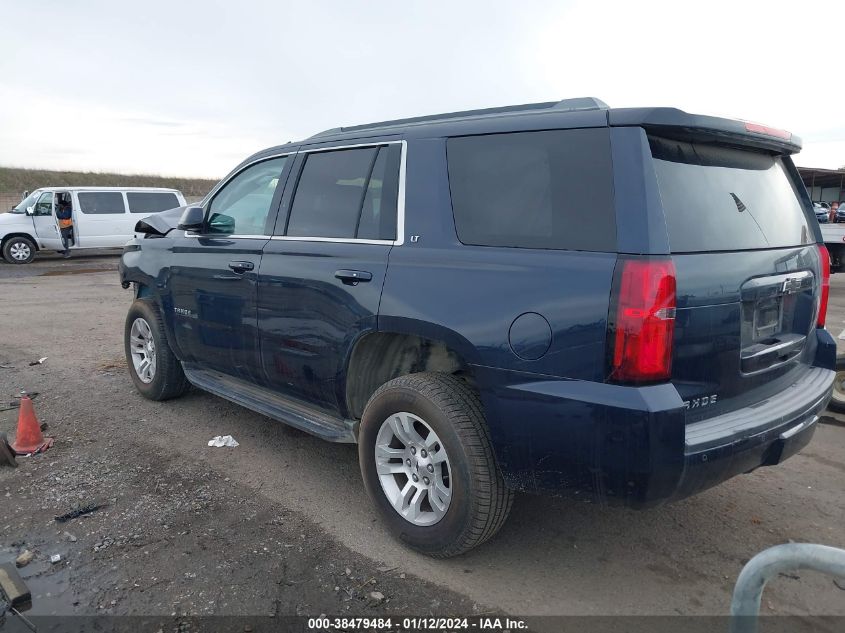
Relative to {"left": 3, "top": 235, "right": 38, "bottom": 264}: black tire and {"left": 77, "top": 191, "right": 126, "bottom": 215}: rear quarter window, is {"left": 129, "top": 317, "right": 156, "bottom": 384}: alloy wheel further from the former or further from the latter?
{"left": 3, "top": 235, "right": 38, "bottom": 264}: black tire

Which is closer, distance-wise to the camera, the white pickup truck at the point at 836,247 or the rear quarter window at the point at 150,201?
the white pickup truck at the point at 836,247

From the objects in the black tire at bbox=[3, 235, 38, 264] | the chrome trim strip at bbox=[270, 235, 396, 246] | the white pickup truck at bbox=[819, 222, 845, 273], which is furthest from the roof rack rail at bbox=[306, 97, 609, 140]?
the black tire at bbox=[3, 235, 38, 264]

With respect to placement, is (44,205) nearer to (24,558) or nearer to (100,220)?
(100,220)

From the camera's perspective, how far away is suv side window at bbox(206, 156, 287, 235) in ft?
14.3

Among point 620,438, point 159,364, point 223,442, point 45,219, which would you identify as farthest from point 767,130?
point 45,219

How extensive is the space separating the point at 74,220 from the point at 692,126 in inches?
742

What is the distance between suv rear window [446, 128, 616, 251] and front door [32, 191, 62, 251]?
18.1 metres

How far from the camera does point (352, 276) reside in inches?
137

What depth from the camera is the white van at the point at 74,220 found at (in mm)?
17969

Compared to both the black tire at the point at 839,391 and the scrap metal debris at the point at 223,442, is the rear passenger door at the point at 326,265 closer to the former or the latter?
the scrap metal debris at the point at 223,442

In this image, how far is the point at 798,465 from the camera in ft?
14.4

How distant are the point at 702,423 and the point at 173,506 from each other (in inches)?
109

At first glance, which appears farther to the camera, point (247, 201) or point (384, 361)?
point (247, 201)

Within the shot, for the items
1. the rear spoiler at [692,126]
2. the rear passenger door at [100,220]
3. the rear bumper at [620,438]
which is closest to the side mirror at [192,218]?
the rear bumper at [620,438]
